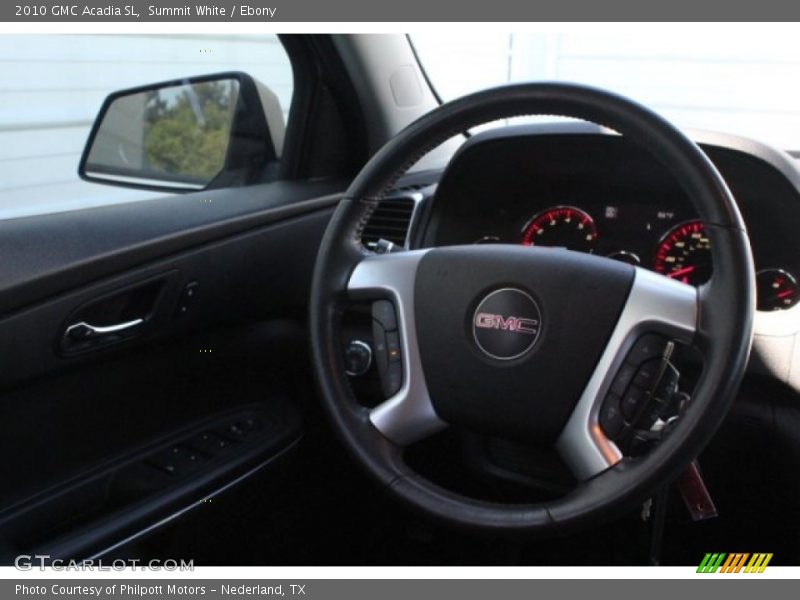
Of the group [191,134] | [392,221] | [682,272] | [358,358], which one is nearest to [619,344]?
[682,272]

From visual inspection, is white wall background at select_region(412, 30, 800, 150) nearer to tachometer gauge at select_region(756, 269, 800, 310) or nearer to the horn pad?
tachometer gauge at select_region(756, 269, 800, 310)

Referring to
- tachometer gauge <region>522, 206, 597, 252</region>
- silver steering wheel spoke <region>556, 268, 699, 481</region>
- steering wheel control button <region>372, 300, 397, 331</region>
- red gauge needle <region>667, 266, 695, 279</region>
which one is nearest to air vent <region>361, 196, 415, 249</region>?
tachometer gauge <region>522, 206, 597, 252</region>

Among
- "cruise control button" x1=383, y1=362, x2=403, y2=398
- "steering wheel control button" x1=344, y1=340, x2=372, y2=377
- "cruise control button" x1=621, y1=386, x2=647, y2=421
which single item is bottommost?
"steering wheel control button" x1=344, y1=340, x2=372, y2=377

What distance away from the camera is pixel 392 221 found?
1.89 meters

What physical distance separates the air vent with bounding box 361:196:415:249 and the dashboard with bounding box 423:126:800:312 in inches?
2.4

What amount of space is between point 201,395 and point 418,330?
68 cm

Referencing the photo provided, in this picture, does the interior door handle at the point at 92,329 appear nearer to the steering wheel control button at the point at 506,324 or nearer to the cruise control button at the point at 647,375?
the steering wheel control button at the point at 506,324

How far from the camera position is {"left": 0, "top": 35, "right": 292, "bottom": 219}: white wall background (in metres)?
2.40

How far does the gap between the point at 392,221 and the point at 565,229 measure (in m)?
0.37

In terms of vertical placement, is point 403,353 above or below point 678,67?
below

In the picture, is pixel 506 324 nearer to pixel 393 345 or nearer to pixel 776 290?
pixel 393 345

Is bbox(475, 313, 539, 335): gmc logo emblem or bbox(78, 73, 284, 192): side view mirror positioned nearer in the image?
bbox(475, 313, 539, 335): gmc logo emblem

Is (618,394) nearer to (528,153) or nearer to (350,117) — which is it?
(528,153)

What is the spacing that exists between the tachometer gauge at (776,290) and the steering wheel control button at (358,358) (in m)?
0.75
